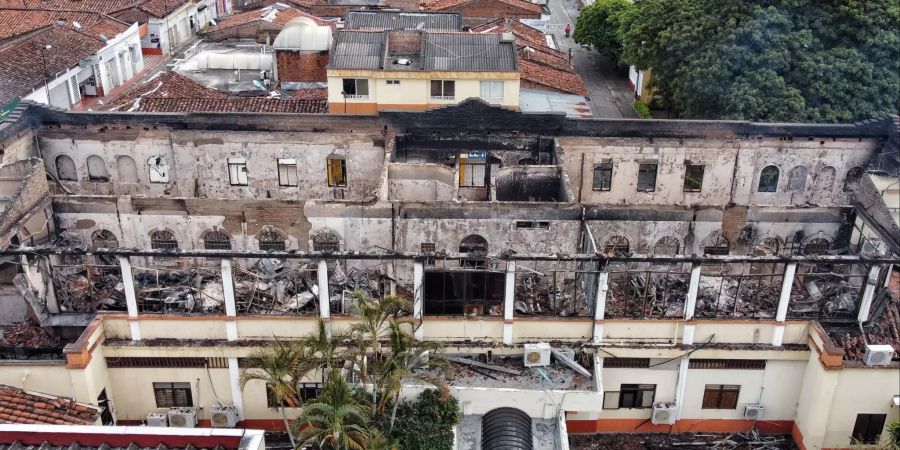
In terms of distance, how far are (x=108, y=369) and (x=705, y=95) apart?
101 feet

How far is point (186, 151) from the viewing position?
31922 mm

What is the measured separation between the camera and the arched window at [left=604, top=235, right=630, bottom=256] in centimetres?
2598

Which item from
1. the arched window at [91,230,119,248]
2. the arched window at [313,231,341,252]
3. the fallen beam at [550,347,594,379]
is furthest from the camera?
the arched window at [91,230,119,248]

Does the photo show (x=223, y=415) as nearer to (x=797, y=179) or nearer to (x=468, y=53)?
(x=468, y=53)

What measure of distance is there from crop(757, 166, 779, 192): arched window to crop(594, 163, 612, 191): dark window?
6230 millimetres

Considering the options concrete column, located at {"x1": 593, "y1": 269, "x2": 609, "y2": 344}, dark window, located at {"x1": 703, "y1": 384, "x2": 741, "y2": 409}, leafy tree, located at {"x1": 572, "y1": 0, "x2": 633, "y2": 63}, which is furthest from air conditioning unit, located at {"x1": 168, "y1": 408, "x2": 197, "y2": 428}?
leafy tree, located at {"x1": 572, "y1": 0, "x2": 633, "y2": 63}

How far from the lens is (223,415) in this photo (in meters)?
22.6

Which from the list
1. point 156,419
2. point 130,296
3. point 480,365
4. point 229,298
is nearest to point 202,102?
point 130,296

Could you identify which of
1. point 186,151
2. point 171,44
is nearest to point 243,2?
point 171,44

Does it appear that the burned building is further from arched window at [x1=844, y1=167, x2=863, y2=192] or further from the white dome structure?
the white dome structure

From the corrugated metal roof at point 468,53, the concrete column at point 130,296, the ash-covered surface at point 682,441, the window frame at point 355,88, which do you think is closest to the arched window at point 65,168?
the window frame at point 355,88

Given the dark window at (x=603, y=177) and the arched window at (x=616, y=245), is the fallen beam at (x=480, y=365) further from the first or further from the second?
the dark window at (x=603, y=177)

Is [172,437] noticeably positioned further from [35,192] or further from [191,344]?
[35,192]

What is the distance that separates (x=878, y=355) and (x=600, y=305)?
24.8 feet
